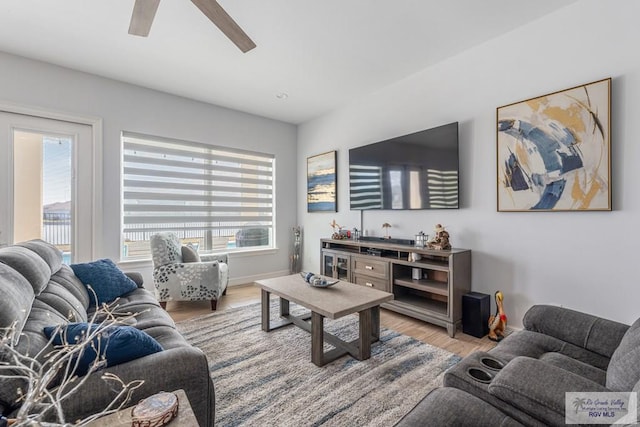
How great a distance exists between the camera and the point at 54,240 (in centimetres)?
312

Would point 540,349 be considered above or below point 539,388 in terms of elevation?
below

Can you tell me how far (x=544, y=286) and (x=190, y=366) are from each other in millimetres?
2666

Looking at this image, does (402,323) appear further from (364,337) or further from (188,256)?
(188,256)

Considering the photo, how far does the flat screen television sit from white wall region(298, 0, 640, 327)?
0.14 metres

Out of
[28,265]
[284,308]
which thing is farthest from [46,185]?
[284,308]

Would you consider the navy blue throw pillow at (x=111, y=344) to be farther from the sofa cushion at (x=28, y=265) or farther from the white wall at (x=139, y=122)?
the white wall at (x=139, y=122)

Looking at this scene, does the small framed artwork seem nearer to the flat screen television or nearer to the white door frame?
the flat screen television

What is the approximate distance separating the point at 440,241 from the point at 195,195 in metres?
3.19

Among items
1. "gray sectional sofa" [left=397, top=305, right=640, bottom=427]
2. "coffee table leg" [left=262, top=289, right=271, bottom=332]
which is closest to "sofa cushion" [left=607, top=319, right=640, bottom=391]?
"gray sectional sofa" [left=397, top=305, right=640, bottom=427]

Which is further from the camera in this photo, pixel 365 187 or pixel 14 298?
pixel 365 187

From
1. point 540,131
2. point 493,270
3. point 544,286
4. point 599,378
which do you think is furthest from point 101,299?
point 540,131

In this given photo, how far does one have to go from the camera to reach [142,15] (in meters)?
1.80

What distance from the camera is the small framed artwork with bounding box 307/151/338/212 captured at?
4363 millimetres

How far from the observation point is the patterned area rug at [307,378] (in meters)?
1.62
